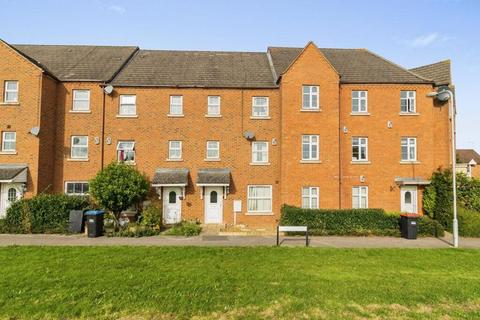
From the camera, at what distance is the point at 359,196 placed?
1861cm

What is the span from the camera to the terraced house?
18.1m

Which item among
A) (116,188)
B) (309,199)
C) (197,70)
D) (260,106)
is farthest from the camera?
(197,70)

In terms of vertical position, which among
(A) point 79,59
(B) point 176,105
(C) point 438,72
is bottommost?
(B) point 176,105

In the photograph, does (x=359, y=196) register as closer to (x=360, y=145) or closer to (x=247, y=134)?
(x=360, y=145)

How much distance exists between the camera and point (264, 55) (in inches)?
926

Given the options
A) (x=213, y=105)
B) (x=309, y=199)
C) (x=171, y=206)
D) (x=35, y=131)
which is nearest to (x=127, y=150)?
(x=171, y=206)

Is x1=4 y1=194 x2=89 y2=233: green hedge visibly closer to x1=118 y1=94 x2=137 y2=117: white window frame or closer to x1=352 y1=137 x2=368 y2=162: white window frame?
x1=118 y1=94 x2=137 y2=117: white window frame

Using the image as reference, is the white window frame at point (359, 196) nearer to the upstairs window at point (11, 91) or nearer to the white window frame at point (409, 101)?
the white window frame at point (409, 101)

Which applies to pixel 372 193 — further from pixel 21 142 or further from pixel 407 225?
pixel 21 142

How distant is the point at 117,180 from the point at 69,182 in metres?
4.75

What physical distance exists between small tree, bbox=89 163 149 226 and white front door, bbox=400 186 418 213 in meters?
15.6

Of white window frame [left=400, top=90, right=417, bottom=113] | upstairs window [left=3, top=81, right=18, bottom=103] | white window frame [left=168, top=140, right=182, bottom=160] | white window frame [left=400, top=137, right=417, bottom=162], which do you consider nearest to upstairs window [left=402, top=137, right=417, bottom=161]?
white window frame [left=400, top=137, right=417, bottom=162]

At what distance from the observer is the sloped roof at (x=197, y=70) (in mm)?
19516

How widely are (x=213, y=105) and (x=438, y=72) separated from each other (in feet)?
49.3
